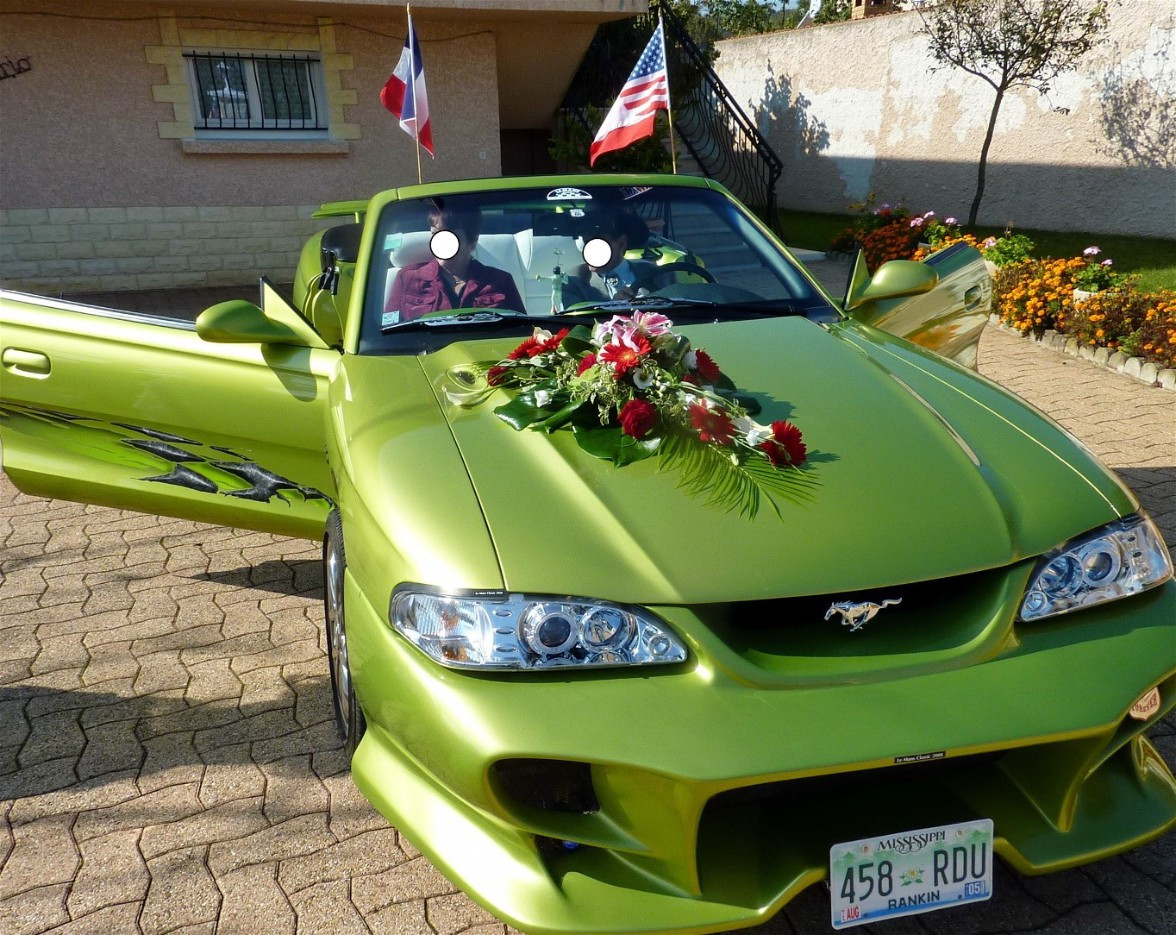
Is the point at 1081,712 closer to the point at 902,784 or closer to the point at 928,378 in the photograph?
the point at 902,784

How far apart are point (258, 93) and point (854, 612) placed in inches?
452

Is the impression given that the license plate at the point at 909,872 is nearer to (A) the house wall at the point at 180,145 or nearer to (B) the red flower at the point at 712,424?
(B) the red flower at the point at 712,424

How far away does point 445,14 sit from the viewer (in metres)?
11.5

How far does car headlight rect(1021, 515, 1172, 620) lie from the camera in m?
2.16

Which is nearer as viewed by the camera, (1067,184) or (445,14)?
(445,14)

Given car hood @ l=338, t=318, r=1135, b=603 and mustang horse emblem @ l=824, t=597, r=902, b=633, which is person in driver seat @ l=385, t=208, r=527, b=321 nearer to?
car hood @ l=338, t=318, r=1135, b=603

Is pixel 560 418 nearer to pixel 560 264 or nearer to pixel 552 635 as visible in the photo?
pixel 552 635

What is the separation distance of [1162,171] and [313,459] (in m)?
12.3

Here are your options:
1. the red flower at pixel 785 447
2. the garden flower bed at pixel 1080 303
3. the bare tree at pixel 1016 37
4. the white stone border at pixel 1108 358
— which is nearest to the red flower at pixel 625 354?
the red flower at pixel 785 447

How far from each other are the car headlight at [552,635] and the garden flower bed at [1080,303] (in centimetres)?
505

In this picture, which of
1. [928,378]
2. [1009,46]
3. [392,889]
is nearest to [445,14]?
[1009,46]

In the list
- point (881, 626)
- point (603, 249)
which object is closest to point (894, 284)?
point (603, 249)

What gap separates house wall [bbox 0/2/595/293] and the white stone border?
6836 mm

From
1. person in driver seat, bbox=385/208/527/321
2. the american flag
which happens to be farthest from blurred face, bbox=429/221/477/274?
the american flag
